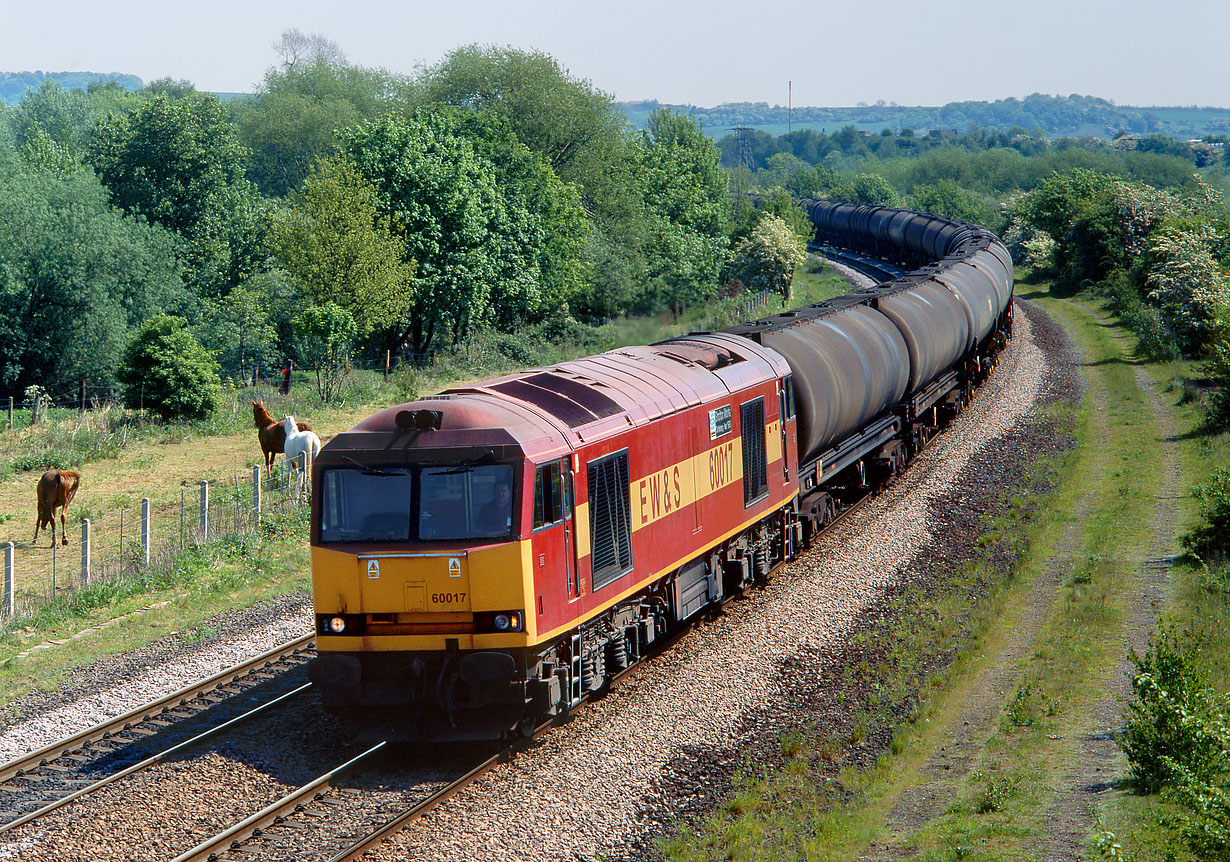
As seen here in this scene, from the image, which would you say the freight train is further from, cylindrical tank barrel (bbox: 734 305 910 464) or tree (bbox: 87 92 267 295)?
tree (bbox: 87 92 267 295)

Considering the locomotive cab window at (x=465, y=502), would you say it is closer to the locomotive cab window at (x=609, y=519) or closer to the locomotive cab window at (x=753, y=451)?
the locomotive cab window at (x=609, y=519)

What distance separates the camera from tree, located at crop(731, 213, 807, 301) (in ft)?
221

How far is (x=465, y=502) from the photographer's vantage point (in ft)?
41.8

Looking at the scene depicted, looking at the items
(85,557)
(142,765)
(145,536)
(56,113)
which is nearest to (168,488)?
(145,536)

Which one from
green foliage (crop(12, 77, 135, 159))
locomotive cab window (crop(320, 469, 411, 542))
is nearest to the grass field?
locomotive cab window (crop(320, 469, 411, 542))

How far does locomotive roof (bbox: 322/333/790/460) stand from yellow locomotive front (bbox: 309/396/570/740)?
0.04 meters

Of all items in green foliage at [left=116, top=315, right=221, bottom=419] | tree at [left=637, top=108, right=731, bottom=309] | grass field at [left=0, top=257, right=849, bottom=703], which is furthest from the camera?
tree at [left=637, top=108, right=731, bottom=309]

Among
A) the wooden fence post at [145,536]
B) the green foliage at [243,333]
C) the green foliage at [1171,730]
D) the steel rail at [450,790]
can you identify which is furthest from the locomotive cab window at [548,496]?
the green foliage at [243,333]

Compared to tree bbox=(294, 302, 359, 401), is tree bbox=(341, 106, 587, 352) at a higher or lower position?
higher

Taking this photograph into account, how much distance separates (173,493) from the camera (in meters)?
28.7

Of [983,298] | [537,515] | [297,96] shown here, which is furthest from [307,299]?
[297,96]

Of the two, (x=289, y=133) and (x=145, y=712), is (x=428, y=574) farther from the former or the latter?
(x=289, y=133)

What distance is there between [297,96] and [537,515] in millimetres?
96147

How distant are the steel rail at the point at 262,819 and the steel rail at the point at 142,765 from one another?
193cm
